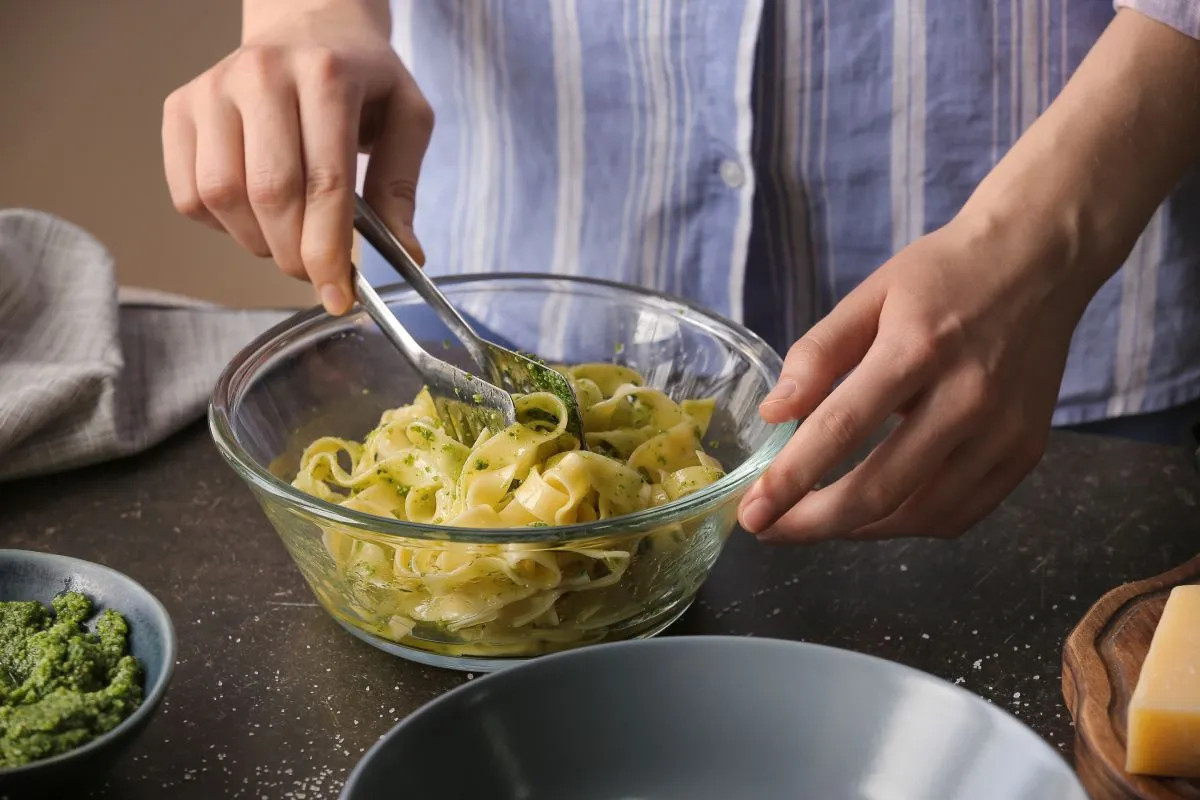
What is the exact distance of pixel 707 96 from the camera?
1.48 meters

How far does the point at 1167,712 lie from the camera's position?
78cm

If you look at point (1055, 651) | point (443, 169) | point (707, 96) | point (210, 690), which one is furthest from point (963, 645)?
point (443, 169)

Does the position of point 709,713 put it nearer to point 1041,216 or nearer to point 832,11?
point 1041,216

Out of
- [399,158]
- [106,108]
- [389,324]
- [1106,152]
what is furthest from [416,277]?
[106,108]

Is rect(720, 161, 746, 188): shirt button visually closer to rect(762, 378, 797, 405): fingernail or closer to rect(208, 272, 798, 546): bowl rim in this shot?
rect(208, 272, 798, 546): bowl rim

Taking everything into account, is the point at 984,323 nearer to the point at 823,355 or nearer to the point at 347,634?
the point at 823,355

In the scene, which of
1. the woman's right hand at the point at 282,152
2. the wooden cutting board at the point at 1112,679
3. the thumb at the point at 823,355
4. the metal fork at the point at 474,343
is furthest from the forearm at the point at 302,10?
the wooden cutting board at the point at 1112,679

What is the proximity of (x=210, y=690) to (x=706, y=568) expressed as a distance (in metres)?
0.40

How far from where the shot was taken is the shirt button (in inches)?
58.1

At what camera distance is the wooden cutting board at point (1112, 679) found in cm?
80

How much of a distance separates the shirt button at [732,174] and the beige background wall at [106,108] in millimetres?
1786

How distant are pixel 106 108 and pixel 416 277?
1988 millimetres

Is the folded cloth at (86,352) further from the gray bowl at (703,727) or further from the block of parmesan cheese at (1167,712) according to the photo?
the block of parmesan cheese at (1167,712)

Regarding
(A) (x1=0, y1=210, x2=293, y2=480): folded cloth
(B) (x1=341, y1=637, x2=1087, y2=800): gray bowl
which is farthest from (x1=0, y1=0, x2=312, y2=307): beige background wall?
(B) (x1=341, y1=637, x2=1087, y2=800): gray bowl
